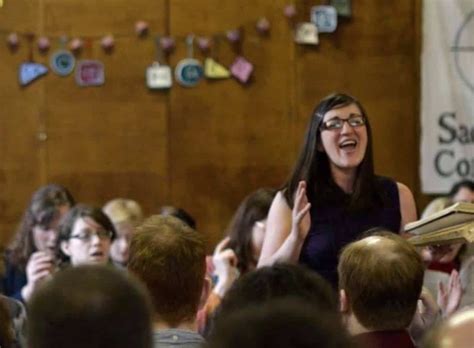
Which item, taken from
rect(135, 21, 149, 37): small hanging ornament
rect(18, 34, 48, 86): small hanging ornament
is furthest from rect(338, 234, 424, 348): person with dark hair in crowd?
rect(18, 34, 48, 86): small hanging ornament

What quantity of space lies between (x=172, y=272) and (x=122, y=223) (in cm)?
239

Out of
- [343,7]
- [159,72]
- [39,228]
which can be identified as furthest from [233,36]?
[39,228]

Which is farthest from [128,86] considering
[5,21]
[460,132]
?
[460,132]

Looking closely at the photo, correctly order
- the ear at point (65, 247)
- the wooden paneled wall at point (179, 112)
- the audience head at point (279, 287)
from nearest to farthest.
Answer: the audience head at point (279, 287), the ear at point (65, 247), the wooden paneled wall at point (179, 112)

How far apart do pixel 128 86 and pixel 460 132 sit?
5.70 ft

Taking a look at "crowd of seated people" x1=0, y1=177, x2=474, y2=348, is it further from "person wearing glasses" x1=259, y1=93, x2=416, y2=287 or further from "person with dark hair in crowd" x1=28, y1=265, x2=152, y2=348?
"person wearing glasses" x1=259, y1=93, x2=416, y2=287

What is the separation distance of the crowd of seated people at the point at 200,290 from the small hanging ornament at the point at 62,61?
1.27m

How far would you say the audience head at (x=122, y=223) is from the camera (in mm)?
4227

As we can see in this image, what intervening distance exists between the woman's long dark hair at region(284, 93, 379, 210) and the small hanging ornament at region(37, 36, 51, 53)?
9.09ft

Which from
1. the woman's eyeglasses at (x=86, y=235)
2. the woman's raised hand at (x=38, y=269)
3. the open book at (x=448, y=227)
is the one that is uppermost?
the open book at (x=448, y=227)

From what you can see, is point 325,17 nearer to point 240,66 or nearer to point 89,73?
point 240,66

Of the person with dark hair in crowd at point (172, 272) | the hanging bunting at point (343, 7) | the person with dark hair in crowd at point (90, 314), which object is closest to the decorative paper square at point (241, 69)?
the hanging bunting at point (343, 7)

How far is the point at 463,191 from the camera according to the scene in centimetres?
489

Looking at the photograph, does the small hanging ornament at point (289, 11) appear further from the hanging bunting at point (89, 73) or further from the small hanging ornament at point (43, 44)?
the small hanging ornament at point (43, 44)
